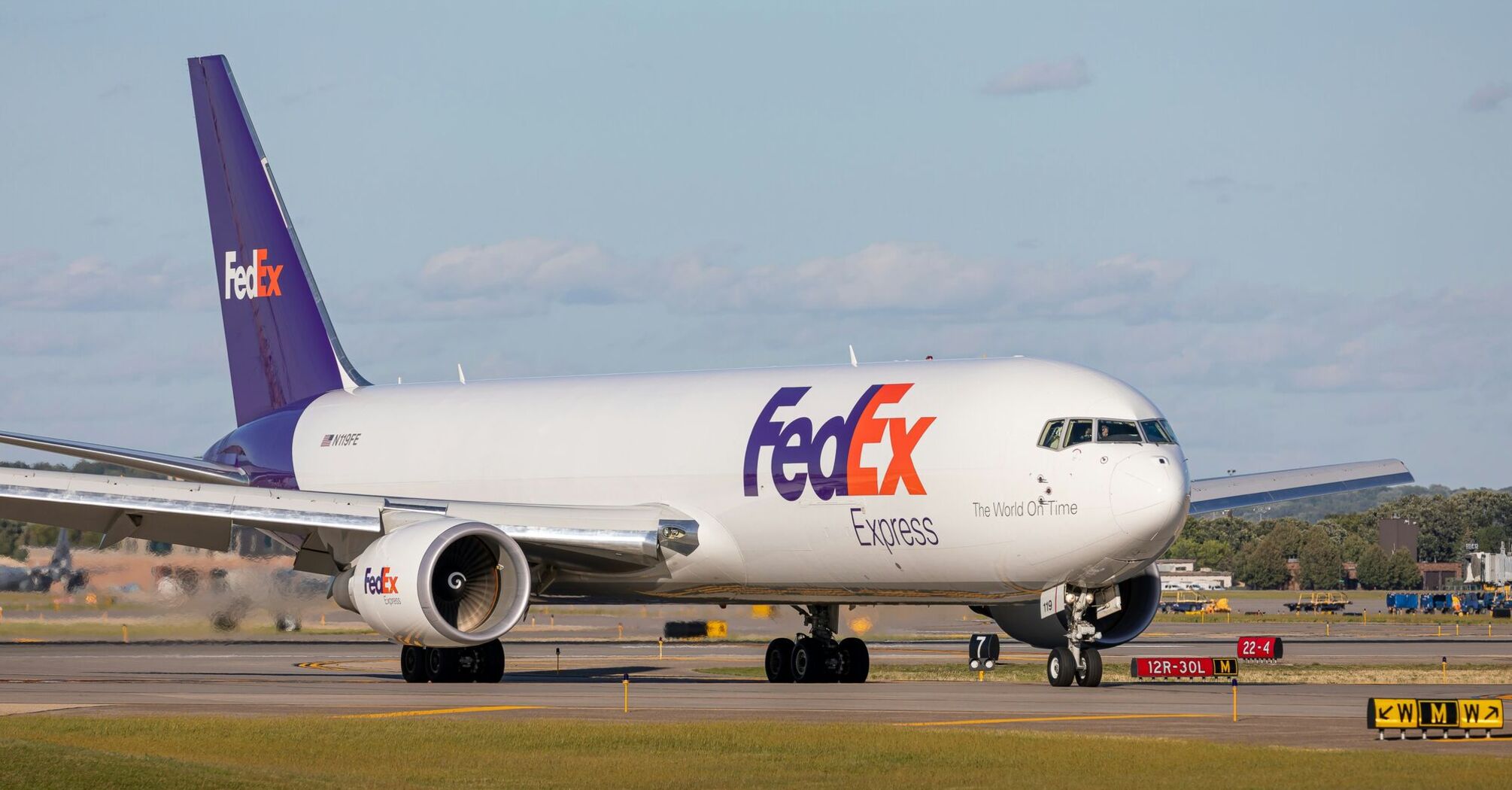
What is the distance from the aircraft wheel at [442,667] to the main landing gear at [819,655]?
16.5ft

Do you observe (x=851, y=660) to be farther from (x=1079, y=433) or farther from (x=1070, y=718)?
(x=1070, y=718)

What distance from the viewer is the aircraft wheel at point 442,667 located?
32.7m

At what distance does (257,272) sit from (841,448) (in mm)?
15346

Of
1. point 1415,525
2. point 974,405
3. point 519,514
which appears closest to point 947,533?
point 974,405

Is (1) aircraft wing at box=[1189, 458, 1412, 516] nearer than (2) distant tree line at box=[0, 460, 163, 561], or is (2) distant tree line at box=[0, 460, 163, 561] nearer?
(1) aircraft wing at box=[1189, 458, 1412, 516]

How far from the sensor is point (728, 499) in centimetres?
3181

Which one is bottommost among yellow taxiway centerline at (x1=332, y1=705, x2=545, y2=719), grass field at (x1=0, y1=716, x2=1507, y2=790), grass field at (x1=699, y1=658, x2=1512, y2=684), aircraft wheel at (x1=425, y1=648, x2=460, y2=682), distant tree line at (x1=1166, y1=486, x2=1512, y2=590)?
grass field at (x1=0, y1=716, x2=1507, y2=790)

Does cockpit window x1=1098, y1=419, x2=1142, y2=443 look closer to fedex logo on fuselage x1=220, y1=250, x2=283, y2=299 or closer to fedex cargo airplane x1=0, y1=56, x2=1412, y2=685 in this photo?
fedex cargo airplane x1=0, y1=56, x2=1412, y2=685

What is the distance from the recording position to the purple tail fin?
4034 cm

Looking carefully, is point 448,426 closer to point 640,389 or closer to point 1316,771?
point 640,389

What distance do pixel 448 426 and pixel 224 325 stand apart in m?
7.22

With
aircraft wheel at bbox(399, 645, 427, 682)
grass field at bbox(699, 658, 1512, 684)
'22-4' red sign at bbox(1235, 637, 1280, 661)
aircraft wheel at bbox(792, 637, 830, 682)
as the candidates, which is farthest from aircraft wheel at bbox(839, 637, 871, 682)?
'22-4' red sign at bbox(1235, 637, 1280, 661)

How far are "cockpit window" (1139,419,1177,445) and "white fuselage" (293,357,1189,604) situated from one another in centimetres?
16

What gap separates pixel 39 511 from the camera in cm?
3152
